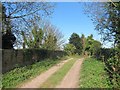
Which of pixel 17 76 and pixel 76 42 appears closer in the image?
pixel 17 76

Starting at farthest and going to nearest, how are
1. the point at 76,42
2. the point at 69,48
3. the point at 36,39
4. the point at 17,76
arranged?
the point at 69,48 → the point at 76,42 → the point at 36,39 → the point at 17,76

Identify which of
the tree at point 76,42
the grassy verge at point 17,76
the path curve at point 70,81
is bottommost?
the path curve at point 70,81

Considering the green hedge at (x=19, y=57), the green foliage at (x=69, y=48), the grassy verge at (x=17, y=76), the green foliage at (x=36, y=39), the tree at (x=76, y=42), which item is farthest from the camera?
the tree at (x=76, y=42)

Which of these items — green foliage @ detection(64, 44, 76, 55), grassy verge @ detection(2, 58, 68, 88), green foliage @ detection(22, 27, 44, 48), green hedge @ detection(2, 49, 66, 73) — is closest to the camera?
grassy verge @ detection(2, 58, 68, 88)

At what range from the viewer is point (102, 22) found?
1028 inches

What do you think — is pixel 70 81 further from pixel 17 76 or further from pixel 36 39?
pixel 36 39

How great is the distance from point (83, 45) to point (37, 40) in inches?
533

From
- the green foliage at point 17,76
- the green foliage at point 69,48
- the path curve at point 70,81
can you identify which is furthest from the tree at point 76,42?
the path curve at point 70,81

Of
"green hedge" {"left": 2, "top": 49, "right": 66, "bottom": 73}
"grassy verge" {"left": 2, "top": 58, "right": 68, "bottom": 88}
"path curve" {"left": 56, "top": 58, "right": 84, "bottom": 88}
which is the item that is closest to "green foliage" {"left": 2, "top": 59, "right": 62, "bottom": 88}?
"grassy verge" {"left": 2, "top": 58, "right": 68, "bottom": 88}

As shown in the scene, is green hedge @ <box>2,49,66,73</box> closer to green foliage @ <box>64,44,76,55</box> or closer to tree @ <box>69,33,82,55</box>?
green foliage @ <box>64,44,76,55</box>

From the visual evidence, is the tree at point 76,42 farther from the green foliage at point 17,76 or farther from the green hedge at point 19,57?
the green foliage at point 17,76

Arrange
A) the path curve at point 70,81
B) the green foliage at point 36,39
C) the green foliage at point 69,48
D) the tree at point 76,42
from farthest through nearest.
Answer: the tree at point 76,42 < the green foliage at point 69,48 < the green foliage at point 36,39 < the path curve at point 70,81

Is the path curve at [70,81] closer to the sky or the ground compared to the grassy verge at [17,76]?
closer to the ground

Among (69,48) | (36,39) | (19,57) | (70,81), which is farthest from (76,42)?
(70,81)
